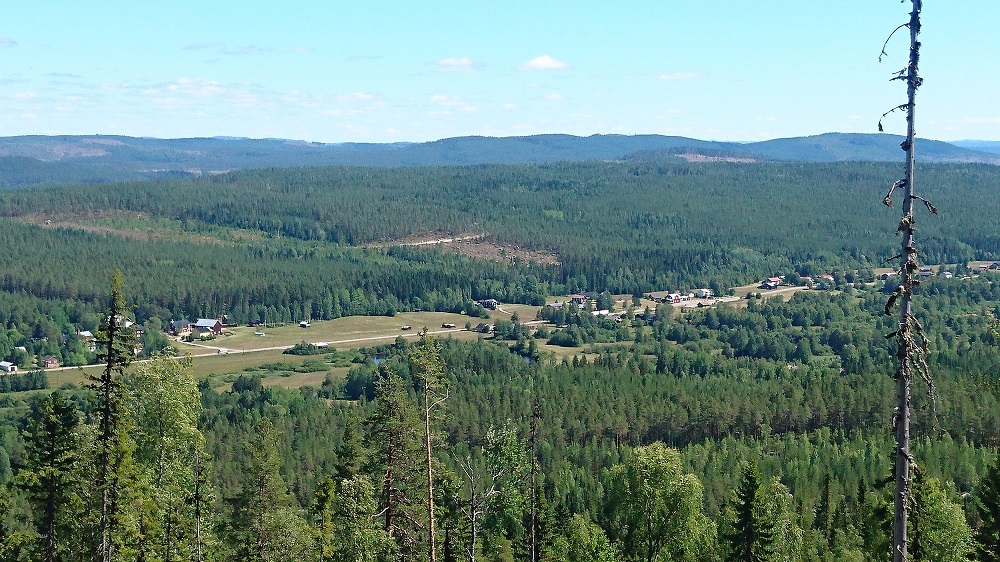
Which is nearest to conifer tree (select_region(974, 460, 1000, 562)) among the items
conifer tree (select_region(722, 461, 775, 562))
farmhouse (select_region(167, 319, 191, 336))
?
conifer tree (select_region(722, 461, 775, 562))

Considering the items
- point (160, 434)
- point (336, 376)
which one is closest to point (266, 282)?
point (336, 376)

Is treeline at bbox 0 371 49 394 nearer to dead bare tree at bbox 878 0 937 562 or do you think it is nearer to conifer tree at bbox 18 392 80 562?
conifer tree at bbox 18 392 80 562

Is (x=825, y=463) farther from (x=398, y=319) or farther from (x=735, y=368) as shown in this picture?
(x=398, y=319)

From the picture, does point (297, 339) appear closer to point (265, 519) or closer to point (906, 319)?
point (265, 519)

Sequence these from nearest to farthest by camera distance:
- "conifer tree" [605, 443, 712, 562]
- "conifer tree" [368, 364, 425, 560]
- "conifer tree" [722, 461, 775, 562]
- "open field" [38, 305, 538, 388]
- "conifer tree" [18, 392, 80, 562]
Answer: "conifer tree" [368, 364, 425, 560] → "conifer tree" [18, 392, 80, 562] → "conifer tree" [722, 461, 775, 562] → "conifer tree" [605, 443, 712, 562] → "open field" [38, 305, 538, 388]

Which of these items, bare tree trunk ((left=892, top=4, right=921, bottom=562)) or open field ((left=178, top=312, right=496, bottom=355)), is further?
open field ((left=178, top=312, right=496, bottom=355))

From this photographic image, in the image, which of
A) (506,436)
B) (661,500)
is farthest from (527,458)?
(506,436)

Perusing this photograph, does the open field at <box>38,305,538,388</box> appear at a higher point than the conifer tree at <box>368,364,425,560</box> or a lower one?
lower

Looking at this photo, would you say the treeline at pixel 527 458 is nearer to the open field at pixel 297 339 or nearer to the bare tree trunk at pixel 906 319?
the bare tree trunk at pixel 906 319
